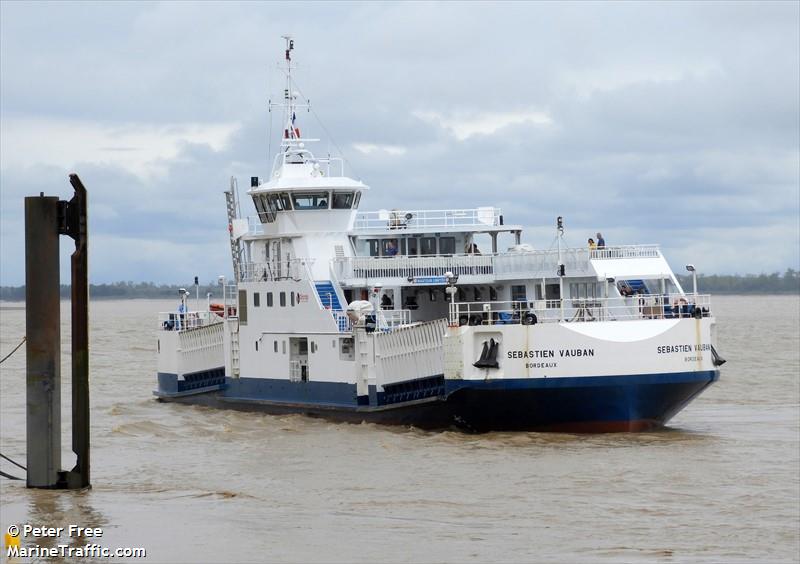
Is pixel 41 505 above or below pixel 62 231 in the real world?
below

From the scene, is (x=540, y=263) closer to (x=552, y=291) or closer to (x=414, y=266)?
(x=552, y=291)

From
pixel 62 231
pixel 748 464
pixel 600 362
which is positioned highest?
pixel 62 231

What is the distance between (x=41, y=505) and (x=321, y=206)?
2062 cm

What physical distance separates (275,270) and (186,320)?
8.67m

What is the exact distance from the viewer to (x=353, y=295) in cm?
3916

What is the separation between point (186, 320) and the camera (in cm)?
4834

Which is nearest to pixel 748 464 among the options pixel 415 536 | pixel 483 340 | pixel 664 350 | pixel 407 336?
pixel 664 350

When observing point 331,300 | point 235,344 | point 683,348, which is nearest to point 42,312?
point 683,348

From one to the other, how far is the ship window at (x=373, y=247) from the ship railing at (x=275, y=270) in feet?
7.66

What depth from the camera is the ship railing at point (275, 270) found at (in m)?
38.7

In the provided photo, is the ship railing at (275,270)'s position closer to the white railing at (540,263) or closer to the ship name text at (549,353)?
the white railing at (540,263)

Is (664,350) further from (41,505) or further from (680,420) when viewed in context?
(41,505)

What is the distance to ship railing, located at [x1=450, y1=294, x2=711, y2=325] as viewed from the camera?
32.6 metres

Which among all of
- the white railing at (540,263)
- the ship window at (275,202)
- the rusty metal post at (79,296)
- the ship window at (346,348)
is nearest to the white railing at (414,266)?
the white railing at (540,263)
